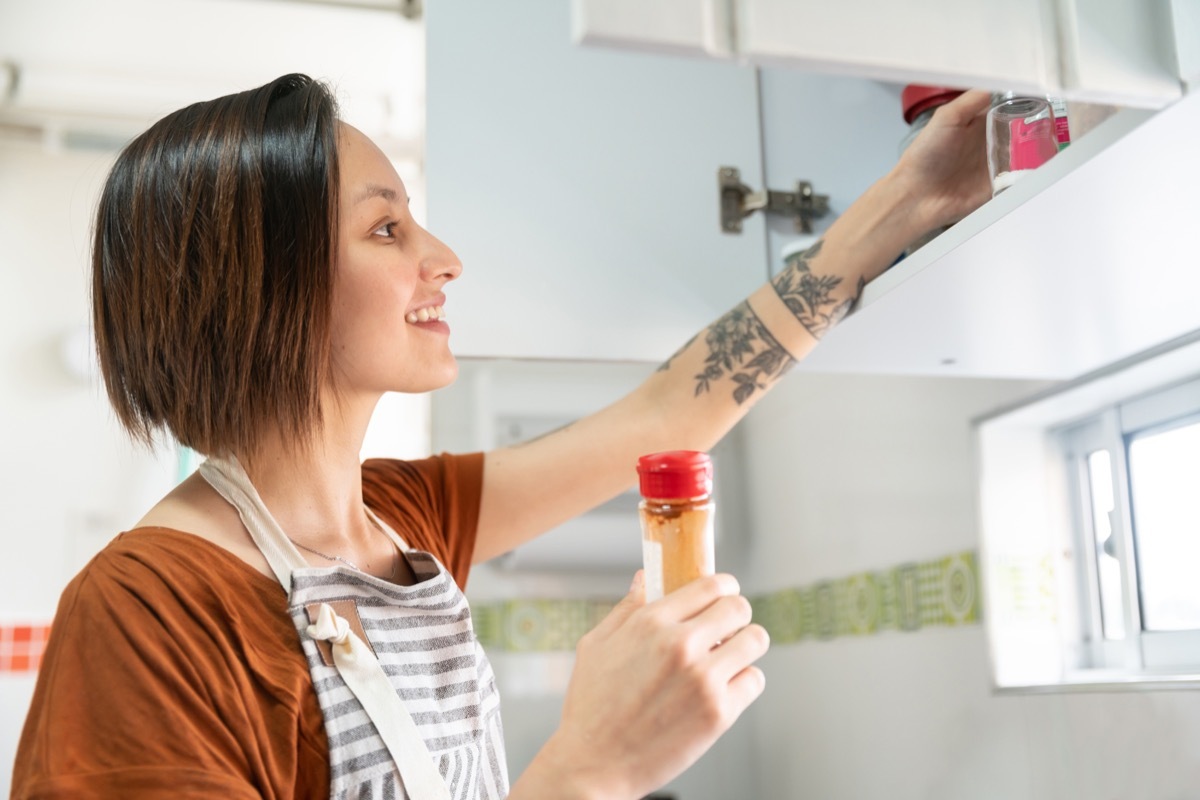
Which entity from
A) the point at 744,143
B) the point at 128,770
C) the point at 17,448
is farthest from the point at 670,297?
the point at 17,448

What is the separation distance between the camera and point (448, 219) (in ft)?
3.85

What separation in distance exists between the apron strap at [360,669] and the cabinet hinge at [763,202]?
2.04 feet

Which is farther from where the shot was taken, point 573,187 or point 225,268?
point 573,187

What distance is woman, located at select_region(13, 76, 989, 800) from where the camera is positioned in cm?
70

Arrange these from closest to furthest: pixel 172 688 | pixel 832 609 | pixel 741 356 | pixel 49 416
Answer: pixel 172 688
pixel 741 356
pixel 832 609
pixel 49 416

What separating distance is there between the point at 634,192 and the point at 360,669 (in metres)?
0.63

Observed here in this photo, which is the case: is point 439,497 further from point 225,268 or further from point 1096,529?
point 1096,529

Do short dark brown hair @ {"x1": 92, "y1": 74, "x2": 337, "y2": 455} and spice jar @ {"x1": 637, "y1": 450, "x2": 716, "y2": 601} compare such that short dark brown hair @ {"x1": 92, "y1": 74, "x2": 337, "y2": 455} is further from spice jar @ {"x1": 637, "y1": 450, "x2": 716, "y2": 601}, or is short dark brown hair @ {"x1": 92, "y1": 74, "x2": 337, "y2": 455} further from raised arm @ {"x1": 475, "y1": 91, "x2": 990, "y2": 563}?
spice jar @ {"x1": 637, "y1": 450, "x2": 716, "y2": 601}

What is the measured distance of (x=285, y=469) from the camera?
36.6 inches

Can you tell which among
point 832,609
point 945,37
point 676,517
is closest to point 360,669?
point 676,517

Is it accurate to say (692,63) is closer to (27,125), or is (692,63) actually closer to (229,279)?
(229,279)

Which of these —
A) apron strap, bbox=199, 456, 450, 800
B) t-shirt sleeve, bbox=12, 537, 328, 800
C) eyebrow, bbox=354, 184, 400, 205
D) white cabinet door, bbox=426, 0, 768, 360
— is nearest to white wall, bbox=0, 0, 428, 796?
white cabinet door, bbox=426, 0, 768, 360

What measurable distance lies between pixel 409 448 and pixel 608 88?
1349mm

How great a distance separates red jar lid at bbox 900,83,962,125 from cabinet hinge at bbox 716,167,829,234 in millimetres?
224
